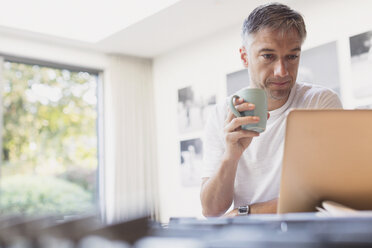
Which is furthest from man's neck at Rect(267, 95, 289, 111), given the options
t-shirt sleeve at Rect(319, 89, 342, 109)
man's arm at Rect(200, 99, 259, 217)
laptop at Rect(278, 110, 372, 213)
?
laptop at Rect(278, 110, 372, 213)

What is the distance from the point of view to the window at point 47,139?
4320 mm

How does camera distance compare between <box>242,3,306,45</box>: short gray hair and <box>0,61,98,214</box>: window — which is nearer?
<box>242,3,306,45</box>: short gray hair

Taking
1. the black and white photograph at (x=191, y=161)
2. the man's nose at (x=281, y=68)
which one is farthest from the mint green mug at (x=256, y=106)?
the black and white photograph at (x=191, y=161)

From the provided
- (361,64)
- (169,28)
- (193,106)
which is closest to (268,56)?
(361,64)

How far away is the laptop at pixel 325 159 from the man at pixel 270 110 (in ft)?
1.46

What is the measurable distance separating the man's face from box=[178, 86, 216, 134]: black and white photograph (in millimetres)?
3035

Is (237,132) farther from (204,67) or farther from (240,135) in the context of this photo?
(204,67)

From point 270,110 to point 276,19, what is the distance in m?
0.28

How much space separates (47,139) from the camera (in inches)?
181

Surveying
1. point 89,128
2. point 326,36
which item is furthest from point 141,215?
point 89,128

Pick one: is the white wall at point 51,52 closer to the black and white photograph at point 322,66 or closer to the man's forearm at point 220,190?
the black and white photograph at point 322,66

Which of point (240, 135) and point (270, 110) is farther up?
point (270, 110)

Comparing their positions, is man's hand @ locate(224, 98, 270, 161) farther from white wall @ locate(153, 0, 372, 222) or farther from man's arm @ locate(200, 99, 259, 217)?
white wall @ locate(153, 0, 372, 222)

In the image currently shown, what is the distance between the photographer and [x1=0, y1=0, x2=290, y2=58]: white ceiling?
3.80 metres
